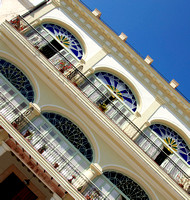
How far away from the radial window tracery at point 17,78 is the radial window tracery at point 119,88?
4325 millimetres

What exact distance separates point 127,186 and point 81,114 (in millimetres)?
4317

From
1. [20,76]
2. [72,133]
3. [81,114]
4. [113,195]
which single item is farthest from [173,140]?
[20,76]

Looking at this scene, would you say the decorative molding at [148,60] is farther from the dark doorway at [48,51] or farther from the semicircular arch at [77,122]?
the semicircular arch at [77,122]

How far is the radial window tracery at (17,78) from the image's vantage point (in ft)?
34.7

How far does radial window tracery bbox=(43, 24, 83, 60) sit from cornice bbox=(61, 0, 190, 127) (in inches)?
45.6

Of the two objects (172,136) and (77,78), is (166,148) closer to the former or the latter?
(172,136)

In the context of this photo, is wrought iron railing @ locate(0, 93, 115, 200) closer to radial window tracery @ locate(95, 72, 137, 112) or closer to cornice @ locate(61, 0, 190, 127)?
radial window tracery @ locate(95, 72, 137, 112)

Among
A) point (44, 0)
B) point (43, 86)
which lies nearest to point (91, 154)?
point (43, 86)

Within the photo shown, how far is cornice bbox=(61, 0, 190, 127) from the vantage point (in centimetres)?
1316

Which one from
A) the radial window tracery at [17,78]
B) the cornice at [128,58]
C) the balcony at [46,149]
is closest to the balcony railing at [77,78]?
the radial window tracery at [17,78]

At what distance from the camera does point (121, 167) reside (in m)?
10.0

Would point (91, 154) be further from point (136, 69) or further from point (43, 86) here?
point (136, 69)

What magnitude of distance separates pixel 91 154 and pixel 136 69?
6513 millimetres

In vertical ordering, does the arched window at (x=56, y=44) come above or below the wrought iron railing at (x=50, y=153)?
above
